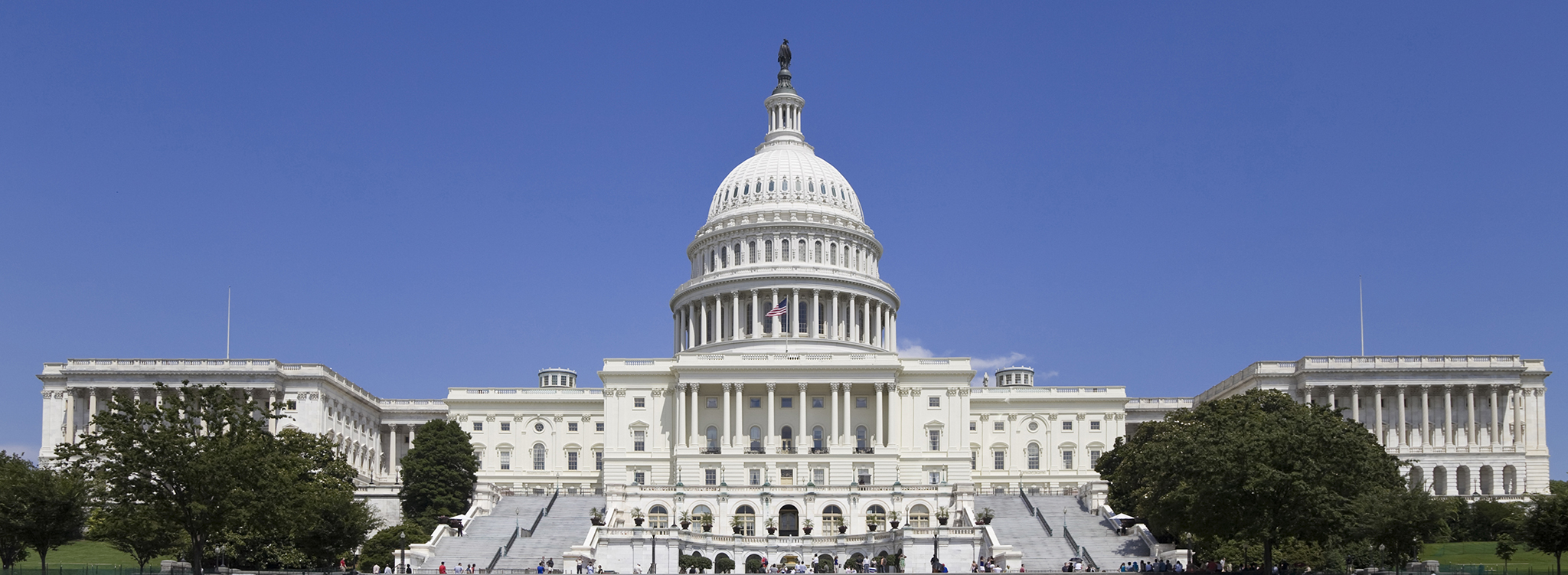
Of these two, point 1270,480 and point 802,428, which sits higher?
point 802,428

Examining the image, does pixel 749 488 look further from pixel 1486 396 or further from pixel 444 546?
pixel 1486 396

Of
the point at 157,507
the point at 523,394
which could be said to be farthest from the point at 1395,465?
the point at 523,394

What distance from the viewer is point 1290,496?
66.8m

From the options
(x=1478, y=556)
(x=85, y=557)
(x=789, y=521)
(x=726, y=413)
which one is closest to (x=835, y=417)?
(x=726, y=413)

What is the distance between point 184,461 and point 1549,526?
50.2 m

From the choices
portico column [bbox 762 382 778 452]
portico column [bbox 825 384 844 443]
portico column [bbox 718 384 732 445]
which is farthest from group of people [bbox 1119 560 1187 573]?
portico column [bbox 718 384 732 445]

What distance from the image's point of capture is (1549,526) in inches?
2505

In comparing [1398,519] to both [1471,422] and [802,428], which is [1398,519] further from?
[1471,422]

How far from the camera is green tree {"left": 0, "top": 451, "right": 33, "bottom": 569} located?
6562 centimetres

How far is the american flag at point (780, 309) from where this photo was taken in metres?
124

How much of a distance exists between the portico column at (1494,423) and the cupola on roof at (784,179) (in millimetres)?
49744

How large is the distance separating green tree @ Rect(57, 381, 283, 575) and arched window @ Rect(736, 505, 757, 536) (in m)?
37.3

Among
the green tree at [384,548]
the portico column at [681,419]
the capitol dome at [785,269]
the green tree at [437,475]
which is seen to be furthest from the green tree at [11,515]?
the capitol dome at [785,269]

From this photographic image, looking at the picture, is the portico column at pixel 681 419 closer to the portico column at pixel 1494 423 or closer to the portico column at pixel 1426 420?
the portico column at pixel 1426 420
